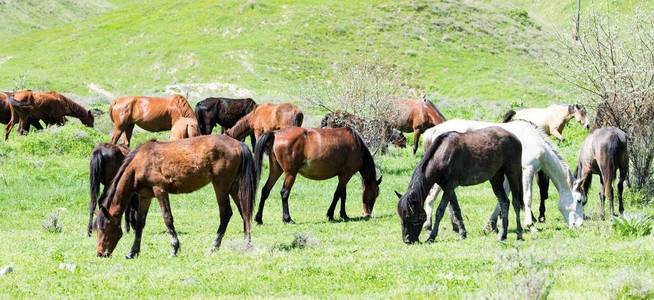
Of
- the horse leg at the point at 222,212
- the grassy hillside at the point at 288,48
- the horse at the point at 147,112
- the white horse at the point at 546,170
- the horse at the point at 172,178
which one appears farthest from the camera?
the grassy hillside at the point at 288,48

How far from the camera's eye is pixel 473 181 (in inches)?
532

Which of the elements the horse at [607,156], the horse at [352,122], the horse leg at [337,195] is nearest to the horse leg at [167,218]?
the horse leg at [337,195]

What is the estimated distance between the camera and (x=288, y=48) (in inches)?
2239

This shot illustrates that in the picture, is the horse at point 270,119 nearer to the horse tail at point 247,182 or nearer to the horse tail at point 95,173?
the horse tail at point 95,173

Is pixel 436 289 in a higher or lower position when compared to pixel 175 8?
higher

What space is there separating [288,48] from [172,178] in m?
44.8

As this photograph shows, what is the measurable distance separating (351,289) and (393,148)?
69.3 feet

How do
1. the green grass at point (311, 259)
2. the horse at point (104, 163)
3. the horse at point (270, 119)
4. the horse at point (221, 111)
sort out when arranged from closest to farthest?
the green grass at point (311, 259) → the horse at point (104, 163) → the horse at point (270, 119) → the horse at point (221, 111)

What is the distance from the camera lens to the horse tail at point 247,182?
12.9 metres

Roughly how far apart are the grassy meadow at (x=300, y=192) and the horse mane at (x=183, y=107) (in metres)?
3.17

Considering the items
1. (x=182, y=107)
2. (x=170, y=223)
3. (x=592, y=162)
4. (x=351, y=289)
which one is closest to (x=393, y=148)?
(x=182, y=107)

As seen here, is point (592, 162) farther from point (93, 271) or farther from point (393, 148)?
point (393, 148)

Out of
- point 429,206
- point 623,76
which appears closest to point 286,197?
point 429,206

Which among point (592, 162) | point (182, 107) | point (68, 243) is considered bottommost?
point (182, 107)
